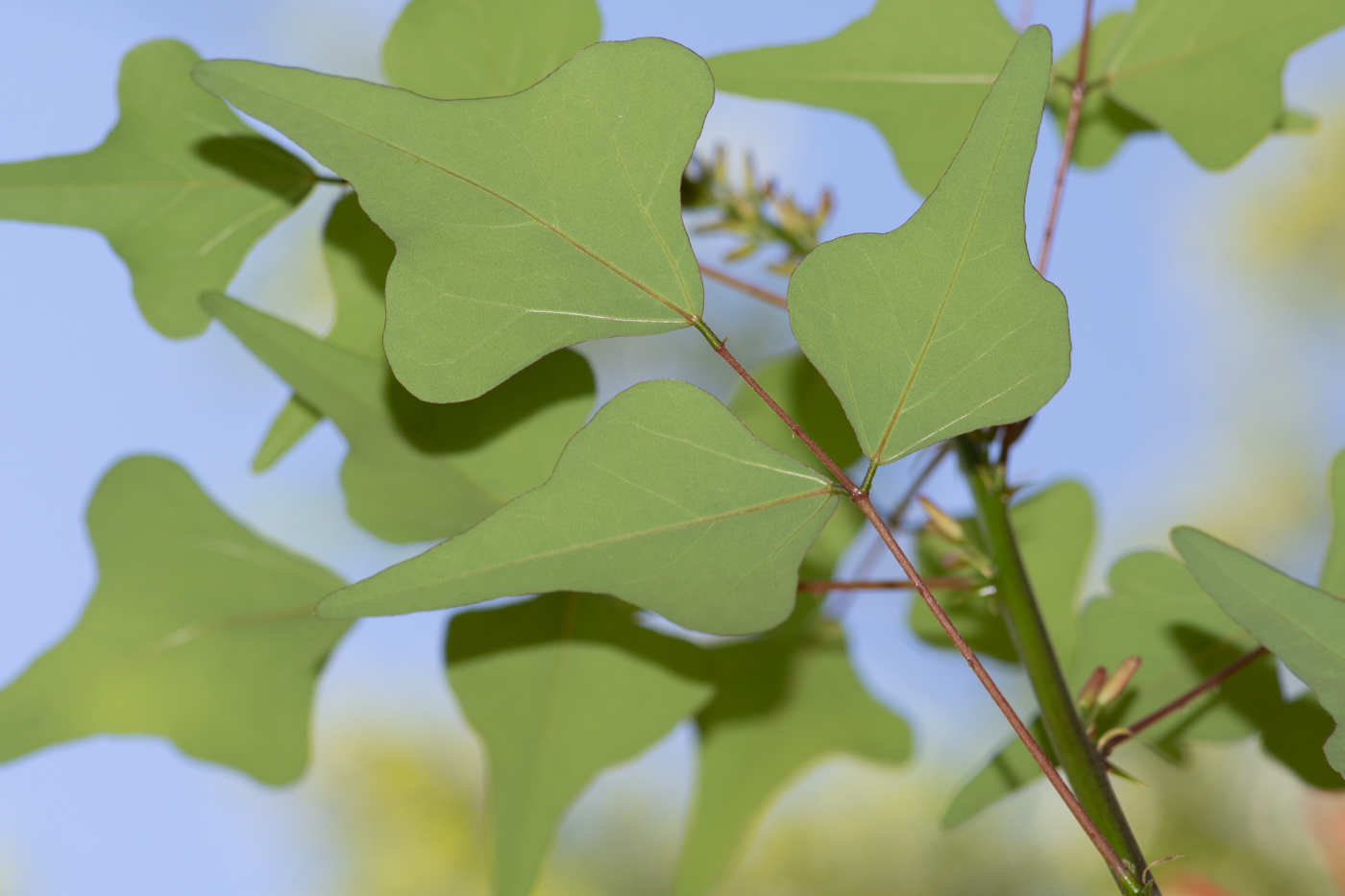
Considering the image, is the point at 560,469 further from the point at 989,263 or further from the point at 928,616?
the point at 928,616

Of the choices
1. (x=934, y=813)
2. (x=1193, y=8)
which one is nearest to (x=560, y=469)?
(x=1193, y=8)

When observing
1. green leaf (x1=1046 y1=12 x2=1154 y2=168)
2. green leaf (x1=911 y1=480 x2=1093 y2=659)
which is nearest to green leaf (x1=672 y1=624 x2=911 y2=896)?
green leaf (x1=911 y1=480 x2=1093 y2=659)

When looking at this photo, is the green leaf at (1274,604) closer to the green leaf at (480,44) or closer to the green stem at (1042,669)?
the green stem at (1042,669)

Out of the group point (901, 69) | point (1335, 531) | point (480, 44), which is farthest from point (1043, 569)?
point (480, 44)

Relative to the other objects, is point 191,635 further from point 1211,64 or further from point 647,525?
point 1211,64

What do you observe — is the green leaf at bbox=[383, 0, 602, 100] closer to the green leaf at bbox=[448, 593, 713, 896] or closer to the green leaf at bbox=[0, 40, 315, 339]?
the green leaf at bbox=[0, 40, 315, 339]

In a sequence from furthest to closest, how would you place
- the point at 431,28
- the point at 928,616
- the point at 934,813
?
the point at 934,813, the point at 928,616, the point at 431,28
